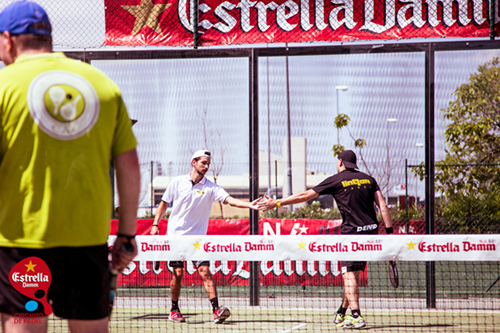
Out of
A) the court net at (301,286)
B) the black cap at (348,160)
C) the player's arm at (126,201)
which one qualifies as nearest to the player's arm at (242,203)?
the court net at (301,286)

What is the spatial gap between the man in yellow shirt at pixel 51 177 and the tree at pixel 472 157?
300 inches

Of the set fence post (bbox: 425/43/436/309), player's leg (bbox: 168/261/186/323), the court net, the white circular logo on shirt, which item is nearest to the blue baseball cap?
the white circular logo on shirt

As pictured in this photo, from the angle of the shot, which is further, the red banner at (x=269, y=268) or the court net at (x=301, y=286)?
the red banner at (x=269, y=268)

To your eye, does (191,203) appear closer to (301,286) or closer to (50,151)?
(301,286)

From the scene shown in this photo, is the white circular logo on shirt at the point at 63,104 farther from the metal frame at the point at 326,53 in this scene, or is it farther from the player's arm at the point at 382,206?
the metal frame at the point at 326,53

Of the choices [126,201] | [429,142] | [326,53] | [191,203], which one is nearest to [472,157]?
[429,142]

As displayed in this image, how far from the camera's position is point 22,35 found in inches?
91.7

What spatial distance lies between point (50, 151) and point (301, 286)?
829 cm

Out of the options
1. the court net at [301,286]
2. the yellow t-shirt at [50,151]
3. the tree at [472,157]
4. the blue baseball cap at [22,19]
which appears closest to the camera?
the yellow t-shirt at [50,151]

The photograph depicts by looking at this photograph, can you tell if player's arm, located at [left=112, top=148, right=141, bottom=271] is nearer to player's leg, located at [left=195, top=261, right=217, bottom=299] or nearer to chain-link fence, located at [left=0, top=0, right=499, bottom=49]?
player's leg, located at [left=195, top=261, right=217, bottom=299]

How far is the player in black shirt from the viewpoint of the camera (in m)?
6.94

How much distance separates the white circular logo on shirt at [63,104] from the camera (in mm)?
2182

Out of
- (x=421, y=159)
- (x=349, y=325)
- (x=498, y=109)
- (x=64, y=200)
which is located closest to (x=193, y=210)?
(x=349, y=325)

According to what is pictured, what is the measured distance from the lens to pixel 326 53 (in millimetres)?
8844
